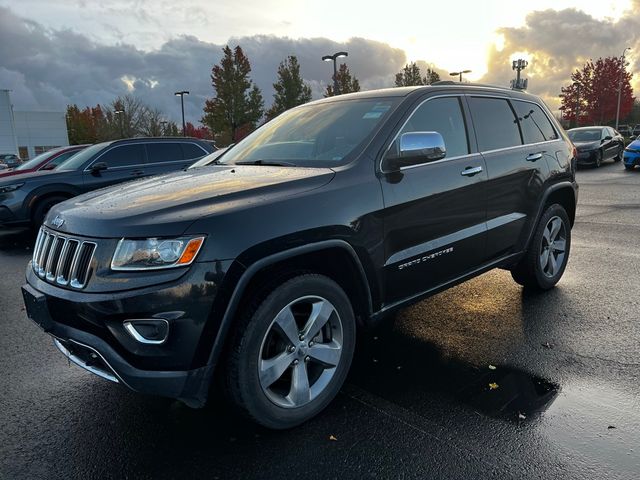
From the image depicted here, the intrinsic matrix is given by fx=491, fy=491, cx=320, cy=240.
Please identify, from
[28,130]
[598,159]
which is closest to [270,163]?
[598,159]

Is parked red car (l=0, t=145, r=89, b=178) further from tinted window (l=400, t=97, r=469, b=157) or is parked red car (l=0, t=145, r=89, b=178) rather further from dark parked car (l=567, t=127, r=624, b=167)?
dark parked car (l=567, t=127, r=624, b=167)

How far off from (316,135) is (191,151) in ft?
23.7

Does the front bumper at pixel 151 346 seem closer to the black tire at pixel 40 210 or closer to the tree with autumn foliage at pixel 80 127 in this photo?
the black tire at pixel 40 210

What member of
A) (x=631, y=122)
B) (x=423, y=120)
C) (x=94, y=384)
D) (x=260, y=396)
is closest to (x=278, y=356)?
(x=260, y=396)

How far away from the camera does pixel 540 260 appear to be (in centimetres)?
Result: 468

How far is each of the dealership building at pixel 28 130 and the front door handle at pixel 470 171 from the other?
65.3 meters

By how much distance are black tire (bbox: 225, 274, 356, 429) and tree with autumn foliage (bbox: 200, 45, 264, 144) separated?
38648mm

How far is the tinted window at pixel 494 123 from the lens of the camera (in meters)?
3.96

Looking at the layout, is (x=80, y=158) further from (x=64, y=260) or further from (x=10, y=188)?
(x=64, y=260)

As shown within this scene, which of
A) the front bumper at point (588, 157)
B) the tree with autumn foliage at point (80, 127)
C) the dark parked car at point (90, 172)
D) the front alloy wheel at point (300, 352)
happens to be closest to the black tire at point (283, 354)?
the front alloy wheel at point (300, 352)

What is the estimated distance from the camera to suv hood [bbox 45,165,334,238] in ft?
7.63

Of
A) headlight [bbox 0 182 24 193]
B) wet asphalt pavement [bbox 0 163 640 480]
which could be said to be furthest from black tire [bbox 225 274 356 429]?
headlight [bbox 0 182 24 193]

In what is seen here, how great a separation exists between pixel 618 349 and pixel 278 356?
2.56m

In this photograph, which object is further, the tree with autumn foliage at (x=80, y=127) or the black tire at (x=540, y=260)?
the tree with autumn foliage at (x=80, y=127)
